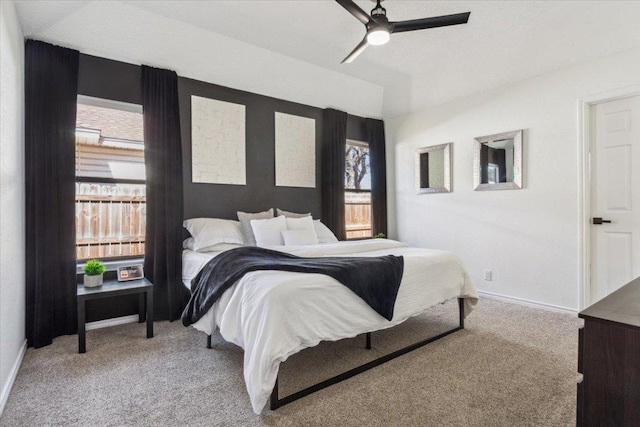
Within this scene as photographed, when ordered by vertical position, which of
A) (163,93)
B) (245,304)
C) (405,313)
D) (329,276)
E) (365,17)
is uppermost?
(365,17)

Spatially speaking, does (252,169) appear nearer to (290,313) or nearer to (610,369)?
(290,313)

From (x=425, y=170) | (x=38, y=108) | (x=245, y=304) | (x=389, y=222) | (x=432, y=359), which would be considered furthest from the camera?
(x=389, y=222)

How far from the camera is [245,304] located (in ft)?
6.09

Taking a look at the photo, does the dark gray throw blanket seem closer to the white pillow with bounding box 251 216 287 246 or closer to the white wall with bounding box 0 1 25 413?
the white pillow with bounding box 251 216 287 246

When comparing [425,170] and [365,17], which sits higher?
[365,17]

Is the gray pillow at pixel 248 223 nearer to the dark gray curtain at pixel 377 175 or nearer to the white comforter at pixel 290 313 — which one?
the white comforter at pixel 290 313

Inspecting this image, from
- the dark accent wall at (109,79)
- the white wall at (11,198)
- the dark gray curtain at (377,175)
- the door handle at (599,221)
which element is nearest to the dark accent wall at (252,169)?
the dark accent wall at (109,79)

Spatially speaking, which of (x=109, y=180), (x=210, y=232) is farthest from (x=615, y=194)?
(x=109, y=180)

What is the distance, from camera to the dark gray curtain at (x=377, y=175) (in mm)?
5117

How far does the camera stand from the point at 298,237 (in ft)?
11.5

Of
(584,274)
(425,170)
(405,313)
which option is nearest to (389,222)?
(425,170)

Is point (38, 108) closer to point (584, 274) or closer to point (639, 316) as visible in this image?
point (639, 316)

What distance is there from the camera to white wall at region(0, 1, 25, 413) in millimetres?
1940

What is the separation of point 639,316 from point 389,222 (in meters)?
4.31
